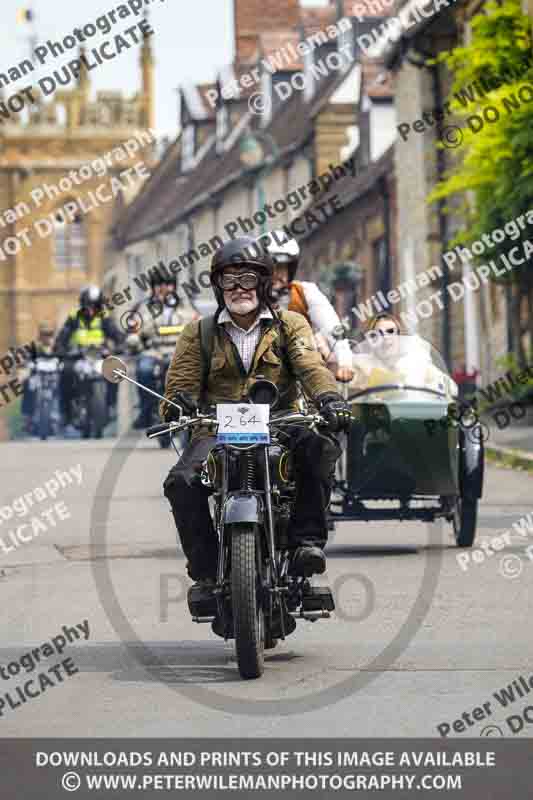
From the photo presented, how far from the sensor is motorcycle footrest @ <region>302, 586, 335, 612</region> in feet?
27.0

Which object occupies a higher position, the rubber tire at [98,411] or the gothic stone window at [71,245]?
the gothic stone window at [71,245]

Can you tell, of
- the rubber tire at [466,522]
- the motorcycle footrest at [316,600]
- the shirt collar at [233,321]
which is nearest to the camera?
the motorcycle footrest at [316,600]

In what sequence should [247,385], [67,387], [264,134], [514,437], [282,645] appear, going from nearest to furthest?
[247,385] < [282,645] < [514,437] < [67,387] < [264,134]

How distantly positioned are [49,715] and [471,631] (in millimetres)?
2577

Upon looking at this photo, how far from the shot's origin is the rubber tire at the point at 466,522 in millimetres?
12570

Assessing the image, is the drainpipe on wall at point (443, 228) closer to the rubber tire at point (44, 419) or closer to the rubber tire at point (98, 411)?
the rubber tire at point (44, 419)

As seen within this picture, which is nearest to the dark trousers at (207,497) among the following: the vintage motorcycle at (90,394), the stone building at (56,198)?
the vintage motorcycle at (90,394)

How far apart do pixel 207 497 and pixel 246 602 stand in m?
0.70

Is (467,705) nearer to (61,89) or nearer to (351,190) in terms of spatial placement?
(351,190)

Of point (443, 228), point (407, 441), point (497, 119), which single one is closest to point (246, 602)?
point (407, 441)

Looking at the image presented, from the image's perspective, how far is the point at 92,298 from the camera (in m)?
26.3

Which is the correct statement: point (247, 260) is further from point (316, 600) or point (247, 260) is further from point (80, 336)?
point (80, 336)
